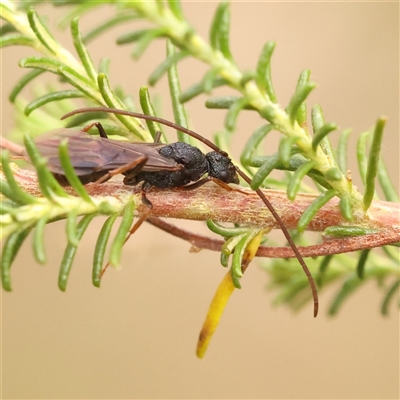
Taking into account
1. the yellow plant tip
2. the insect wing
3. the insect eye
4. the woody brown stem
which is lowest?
the yellow plant tip

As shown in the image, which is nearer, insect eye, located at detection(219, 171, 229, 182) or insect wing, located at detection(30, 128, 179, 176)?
insect wing, located at detection(30, 128, 179, 176)

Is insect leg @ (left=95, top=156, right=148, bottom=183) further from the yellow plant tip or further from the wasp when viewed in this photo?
the yellow plant tip

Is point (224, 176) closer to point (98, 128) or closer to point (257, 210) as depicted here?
point (257, 210)

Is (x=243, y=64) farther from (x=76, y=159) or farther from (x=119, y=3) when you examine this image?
(x=119, y=3)

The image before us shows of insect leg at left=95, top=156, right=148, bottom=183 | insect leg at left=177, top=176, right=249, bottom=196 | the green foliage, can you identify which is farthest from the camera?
insect leg at left=95, top=156, right=148, bottom=183

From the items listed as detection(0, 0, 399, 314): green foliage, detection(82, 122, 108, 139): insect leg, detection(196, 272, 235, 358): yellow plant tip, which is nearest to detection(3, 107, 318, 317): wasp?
detection(82, 122, 108, 139): insect leg

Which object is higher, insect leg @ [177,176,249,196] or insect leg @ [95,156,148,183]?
insect leg @ [95,156,148,183]

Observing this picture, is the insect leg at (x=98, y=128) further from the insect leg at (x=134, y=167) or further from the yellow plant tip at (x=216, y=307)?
the yellow plant tip at (x=216, y=307)
